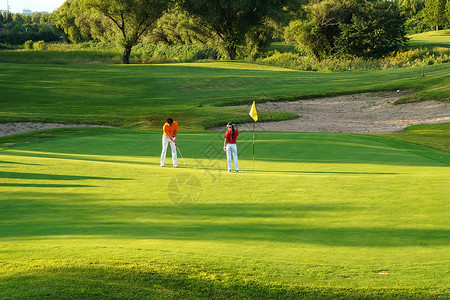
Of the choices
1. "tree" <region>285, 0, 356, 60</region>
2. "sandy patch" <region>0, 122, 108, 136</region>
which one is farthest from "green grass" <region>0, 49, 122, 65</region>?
"sandy patch" <region>0, 122, 108, 136</region>

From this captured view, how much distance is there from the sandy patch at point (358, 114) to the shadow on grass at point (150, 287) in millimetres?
25572

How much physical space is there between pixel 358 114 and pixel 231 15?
47754 mm

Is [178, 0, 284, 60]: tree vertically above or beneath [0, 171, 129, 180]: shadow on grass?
above

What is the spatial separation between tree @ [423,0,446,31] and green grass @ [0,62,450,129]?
8519 cm

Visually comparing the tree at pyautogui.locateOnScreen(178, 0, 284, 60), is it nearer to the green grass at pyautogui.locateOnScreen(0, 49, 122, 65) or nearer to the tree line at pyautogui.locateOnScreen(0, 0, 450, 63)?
the tree line at pyautogui.locateOnScreen(0, 0, 450, 63)

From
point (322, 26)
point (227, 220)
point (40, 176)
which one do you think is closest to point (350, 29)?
point (322, 26)

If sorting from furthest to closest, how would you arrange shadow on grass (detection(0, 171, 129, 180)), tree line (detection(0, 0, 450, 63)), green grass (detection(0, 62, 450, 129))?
tree line (detection(0, 0, 450, 63)), green grass (detection(0, 62, 450, 129)), shadow on grass (detection(0, 171, 129, 180))

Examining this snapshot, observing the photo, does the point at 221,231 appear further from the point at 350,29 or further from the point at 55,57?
the point at 350,29

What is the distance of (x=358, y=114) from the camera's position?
37.9m

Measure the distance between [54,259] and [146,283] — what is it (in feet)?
5.65

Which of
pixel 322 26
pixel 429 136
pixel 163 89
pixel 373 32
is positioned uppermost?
pixel 322 26

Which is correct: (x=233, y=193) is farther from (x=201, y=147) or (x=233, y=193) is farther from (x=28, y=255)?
(x=201, y=147)

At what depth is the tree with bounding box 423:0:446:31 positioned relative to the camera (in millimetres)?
127656

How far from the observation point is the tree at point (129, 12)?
6875cm
